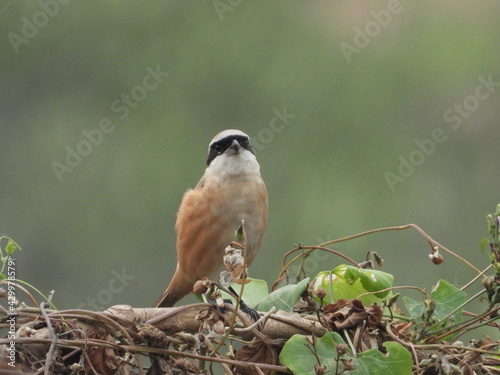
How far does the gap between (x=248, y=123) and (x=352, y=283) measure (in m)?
6.73

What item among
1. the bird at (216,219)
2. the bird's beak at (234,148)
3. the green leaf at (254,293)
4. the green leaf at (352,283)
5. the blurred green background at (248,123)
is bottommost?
the green leaf at (352,283)

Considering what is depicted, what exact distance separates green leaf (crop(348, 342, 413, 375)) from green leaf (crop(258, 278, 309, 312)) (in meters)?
0.25

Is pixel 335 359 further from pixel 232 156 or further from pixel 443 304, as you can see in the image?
pixel 232 156

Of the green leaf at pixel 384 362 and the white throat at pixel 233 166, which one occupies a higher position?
the white throat at pixel 233 166

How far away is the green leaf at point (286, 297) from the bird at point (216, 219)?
1151 millimetres

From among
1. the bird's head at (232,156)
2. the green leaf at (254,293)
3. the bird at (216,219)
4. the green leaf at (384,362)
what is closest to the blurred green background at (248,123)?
the bird's head at (232,156)

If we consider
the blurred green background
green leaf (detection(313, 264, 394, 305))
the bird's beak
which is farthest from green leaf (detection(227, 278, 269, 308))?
the blurred green background

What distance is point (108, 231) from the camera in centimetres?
891

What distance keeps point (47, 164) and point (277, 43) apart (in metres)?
3.45

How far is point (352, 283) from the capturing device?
2.28 meters

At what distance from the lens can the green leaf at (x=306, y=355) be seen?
1.88 metres

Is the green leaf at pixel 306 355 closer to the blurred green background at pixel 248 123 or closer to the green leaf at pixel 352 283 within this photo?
the green leaf at pixel 352 283

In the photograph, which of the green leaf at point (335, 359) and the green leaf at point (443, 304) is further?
the green leaf at point (443, 304)

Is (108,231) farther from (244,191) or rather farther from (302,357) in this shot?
(302,357)
